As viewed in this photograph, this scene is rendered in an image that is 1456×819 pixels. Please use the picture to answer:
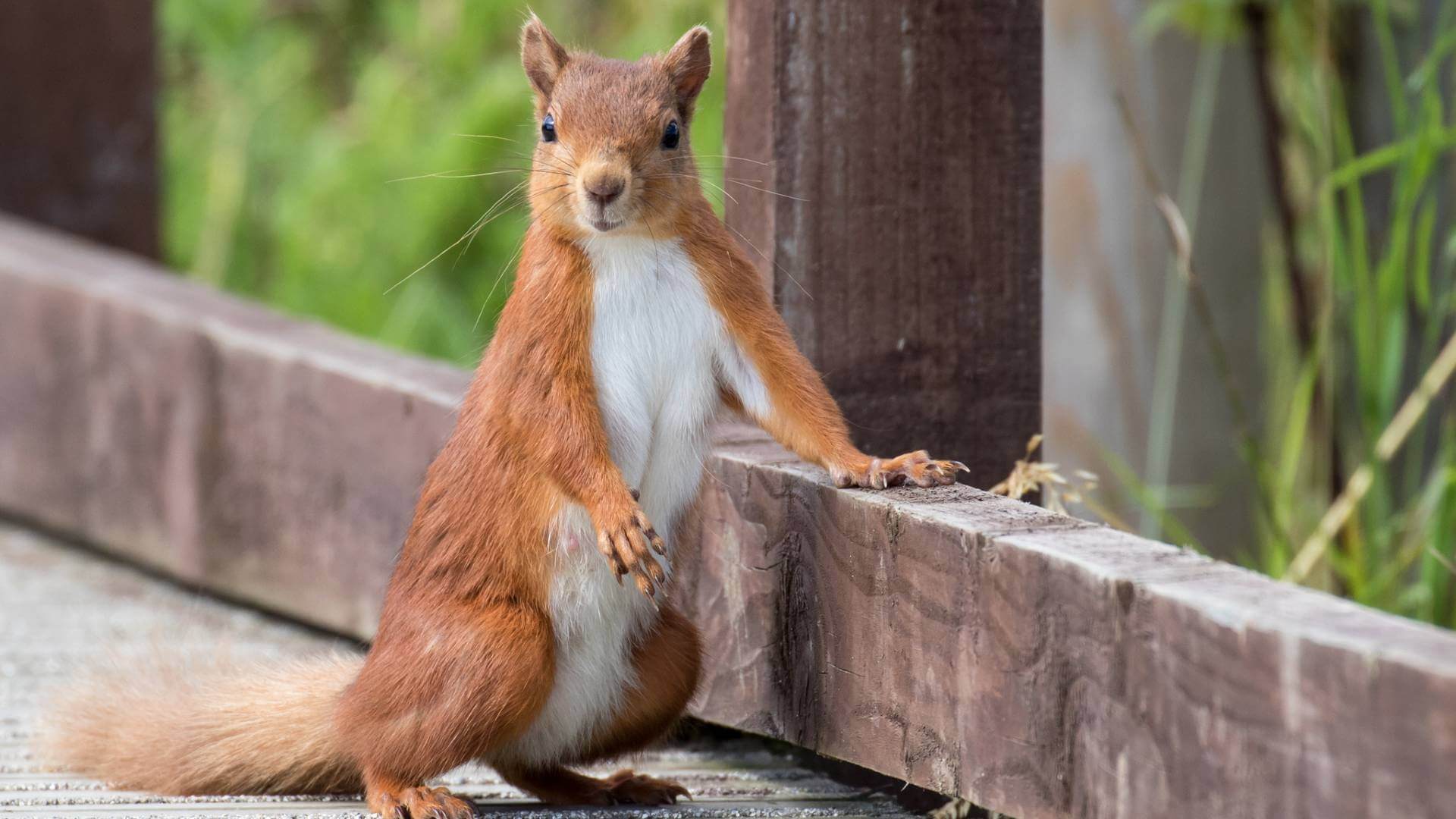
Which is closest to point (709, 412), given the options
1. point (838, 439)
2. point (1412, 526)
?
point (838, 439)

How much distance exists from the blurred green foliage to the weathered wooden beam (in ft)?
6.38

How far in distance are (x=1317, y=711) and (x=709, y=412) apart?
3.63 ft

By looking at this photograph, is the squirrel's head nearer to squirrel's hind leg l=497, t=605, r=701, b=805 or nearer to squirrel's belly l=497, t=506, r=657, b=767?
squirrel's belly l=497, t=506, r=657, b=767

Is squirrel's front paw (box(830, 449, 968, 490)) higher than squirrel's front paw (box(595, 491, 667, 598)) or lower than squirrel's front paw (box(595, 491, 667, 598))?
higher

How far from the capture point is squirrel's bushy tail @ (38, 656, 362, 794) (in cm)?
276

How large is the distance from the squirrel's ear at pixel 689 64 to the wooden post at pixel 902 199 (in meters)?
0.21

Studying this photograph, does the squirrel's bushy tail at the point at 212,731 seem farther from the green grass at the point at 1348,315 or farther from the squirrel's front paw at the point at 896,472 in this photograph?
the green grass at the point at 1348,315

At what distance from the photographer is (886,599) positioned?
241cm

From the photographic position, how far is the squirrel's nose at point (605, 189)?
2.43m

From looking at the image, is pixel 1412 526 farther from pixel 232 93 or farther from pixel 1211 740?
pixel 232 93

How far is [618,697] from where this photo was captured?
263cm

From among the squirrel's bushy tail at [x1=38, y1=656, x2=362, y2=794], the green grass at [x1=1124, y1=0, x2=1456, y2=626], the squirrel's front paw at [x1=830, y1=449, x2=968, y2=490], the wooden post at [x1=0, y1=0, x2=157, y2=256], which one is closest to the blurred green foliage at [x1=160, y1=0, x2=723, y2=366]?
the wooden post at [x1=0, y1=0, x2=157, y2=256]

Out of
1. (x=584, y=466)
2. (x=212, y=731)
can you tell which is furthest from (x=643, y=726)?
(x=212, y=731)

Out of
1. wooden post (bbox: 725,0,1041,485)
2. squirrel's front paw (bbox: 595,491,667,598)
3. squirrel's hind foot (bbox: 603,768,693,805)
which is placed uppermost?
wooden post (bbox: 725,0,1041,485)
